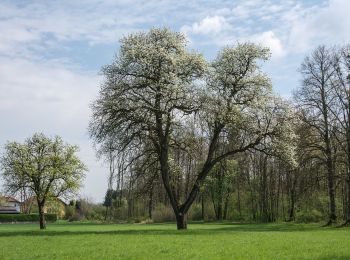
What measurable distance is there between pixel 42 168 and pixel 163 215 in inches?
1099

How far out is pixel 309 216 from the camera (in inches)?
2089

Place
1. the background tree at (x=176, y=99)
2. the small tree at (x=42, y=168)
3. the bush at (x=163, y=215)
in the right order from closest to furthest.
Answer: the background tree at (x=176, y=99) < the small tree at (x=42, y=168) < the bush at (x=163, y=215)

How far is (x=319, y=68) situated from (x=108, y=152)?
21706 mm

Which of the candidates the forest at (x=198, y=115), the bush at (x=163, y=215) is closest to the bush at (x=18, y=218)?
the bush at (x=163, y=215)

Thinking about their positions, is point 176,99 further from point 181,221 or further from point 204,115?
point 181,221

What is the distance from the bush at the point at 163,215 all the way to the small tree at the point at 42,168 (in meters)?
24.5

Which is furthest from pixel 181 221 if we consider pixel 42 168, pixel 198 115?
pixel 42 168

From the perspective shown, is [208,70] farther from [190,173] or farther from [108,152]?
[190,173]

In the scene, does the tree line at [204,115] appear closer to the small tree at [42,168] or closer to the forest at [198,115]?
the forest at [198,115]

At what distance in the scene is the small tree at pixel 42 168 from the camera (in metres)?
47.3

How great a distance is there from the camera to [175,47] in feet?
126

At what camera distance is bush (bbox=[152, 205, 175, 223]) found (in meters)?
70.9

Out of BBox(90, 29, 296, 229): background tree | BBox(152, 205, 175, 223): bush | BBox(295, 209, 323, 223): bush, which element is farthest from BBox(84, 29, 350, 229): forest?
BBox(152, 205, 175, 223): bush

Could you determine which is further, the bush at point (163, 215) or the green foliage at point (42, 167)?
the bush at point (163, 215)
